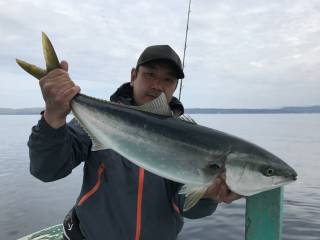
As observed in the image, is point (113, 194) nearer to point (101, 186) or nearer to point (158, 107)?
point (101, 186)

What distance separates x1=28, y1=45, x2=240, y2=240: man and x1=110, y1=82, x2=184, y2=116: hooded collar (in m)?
0.73

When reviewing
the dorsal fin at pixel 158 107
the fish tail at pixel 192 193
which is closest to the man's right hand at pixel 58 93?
the dorsal fin at pixel 158 107

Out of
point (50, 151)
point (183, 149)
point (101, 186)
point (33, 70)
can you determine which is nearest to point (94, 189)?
point (101, 186)

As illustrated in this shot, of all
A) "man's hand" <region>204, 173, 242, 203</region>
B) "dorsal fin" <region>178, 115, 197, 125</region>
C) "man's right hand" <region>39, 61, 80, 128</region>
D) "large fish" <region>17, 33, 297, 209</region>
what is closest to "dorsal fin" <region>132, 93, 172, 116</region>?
"large fish" <region>17, 33, 297, 209</region>

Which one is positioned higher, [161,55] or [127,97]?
[161,55]

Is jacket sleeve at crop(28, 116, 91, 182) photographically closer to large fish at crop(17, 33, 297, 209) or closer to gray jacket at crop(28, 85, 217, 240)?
gray jacket at crop(28, 85, 217, 240)

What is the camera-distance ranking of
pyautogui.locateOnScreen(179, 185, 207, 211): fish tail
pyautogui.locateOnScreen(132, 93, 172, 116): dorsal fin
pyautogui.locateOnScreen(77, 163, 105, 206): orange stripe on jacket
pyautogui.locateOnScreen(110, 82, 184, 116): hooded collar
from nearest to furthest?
pyautogui.locateOnScreen(179, 185, 207, 211): fish tail
pyautogui.locateOnScreen(132, 93, 172, 116): dorsal fin
pyautogui.locateOnScreen(77, 163, 105, 206): orange stripe on jacket
pyautogui.locateOnScreen(110, 82, 184, 116): hooded collar

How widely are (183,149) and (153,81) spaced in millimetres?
1471

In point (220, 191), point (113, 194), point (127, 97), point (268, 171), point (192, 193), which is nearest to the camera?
point (192, 193)

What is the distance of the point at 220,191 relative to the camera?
410cm

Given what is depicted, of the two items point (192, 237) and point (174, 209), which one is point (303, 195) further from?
point (174, 209)

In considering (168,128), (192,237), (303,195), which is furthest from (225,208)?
(168,128)

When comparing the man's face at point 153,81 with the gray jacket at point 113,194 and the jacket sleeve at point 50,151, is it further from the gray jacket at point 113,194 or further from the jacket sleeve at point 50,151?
the jacket sleeve at point 50,151

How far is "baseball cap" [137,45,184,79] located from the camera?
5.04 metres
